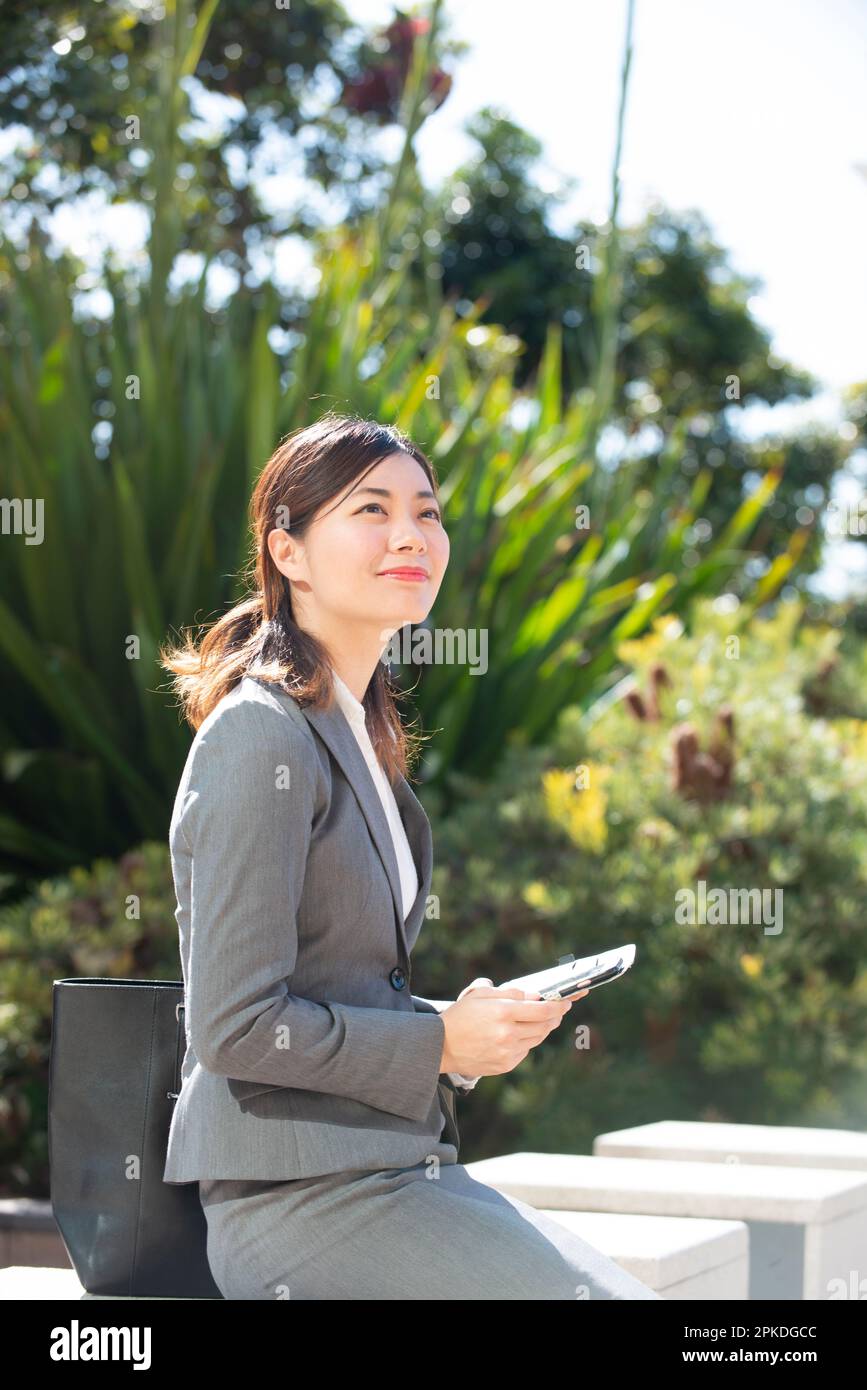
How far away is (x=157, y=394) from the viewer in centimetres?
541

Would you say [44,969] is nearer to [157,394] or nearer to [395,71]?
[157,394]

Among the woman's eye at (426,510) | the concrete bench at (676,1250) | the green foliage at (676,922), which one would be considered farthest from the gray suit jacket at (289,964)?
the green foliage at (676,922)

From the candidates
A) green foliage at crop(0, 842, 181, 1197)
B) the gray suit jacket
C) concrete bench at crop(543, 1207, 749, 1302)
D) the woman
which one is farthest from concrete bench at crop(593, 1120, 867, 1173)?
the gray suit jacket

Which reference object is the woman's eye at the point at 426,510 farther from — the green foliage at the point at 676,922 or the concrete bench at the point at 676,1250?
the green foliage at the point at 676,922

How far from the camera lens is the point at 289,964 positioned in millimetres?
1567

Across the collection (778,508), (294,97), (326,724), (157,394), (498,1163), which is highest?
(294,97)

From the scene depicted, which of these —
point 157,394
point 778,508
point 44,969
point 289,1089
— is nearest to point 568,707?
point 157,394

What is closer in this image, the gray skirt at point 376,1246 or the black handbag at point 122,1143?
the gray skirt at point 376,1246

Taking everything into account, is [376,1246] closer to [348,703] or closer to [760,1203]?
[348,703]

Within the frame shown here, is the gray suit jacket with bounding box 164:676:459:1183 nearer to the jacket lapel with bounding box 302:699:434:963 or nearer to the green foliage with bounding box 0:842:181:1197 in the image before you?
the jacket lapel with bounding box 302:699:434:963

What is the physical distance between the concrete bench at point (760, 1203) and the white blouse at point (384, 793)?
3.19ft

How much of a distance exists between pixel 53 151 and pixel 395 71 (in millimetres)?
4408

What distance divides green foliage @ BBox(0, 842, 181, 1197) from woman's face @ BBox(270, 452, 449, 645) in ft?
8.61

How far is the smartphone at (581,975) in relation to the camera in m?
1.64
